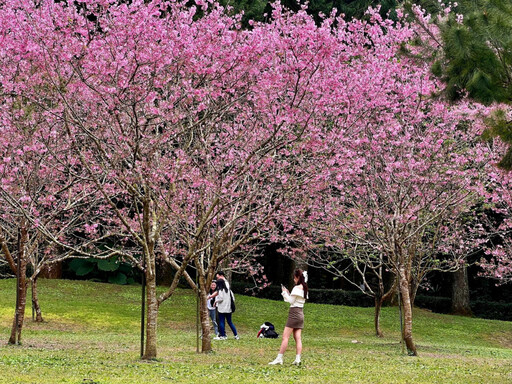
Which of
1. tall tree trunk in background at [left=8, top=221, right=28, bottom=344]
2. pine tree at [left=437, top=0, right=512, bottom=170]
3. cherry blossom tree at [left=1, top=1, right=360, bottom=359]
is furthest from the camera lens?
tall tree trunk in background at [left=8, top=221, right=28, bottom=344]

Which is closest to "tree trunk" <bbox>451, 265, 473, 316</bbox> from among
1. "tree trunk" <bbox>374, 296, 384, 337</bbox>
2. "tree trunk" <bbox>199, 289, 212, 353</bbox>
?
"tree trunk" <bbox>374, 296, 384, 337</bbox>

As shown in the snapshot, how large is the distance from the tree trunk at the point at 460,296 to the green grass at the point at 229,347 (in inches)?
90.7

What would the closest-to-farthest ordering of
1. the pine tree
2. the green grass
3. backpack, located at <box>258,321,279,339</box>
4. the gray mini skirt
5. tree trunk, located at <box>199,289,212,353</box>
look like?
1. the pine tree
2. the green grass
3. the gray mini skirt
4. tree trunk, located at <box>199,289,212,353</box>
5. backpack, located at <box>258,321,279,339</box>

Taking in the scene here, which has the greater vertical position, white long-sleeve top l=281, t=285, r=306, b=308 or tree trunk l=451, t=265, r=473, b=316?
white long-sleeve top l=281, t=285, r=306, b=308

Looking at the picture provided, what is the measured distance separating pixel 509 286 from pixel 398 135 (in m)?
21.9

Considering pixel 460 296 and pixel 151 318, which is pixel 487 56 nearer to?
pixel 151 318

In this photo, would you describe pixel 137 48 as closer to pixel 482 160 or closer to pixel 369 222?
pixel 369 222

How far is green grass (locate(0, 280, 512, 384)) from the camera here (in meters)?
9.33

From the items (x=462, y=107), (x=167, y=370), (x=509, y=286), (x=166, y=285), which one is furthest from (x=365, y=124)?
(x=509, y=286)

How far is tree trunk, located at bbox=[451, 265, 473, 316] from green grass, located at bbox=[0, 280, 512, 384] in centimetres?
230

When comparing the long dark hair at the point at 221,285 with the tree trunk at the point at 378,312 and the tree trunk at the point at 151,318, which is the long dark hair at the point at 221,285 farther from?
the tree trunk at the point at 151,318

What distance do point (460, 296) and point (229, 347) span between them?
666 inches

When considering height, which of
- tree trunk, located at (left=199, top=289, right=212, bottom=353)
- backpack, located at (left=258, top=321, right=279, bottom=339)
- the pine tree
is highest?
the pine tree

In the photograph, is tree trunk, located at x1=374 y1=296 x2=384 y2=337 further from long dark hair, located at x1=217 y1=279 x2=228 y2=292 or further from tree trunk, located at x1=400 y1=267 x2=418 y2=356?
long dark hair, located at x1=217 y1=279 x2=228 y2=292
